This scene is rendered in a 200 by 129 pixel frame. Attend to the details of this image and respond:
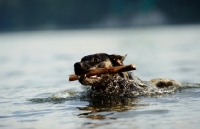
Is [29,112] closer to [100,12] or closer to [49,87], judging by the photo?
[49,87]

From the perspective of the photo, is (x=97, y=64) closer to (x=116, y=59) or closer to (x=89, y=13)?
(x=116, y=59)

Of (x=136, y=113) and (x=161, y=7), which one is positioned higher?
(x=161, y=7)

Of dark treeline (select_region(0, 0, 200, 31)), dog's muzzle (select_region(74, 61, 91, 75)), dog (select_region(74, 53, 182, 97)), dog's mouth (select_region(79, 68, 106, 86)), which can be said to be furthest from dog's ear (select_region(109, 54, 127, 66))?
dark treeline (select_region(0, 0, 200, 31))

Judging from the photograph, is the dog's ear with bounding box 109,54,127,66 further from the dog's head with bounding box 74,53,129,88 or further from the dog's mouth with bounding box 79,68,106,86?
the dog's mouth with bounding box 79,68,106,86

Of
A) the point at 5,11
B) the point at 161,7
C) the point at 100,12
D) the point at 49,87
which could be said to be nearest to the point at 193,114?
the point at 49,87

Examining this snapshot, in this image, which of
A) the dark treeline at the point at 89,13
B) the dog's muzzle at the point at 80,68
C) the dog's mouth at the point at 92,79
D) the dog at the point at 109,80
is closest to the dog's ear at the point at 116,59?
the dog at the point at 109,80

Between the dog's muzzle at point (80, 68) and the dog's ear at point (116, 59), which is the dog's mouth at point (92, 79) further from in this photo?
the dog's ear at point (116, 59)
